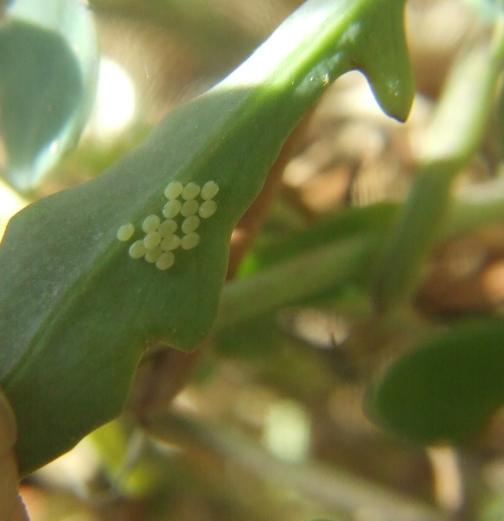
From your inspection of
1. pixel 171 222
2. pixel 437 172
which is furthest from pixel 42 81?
pixel 437 172

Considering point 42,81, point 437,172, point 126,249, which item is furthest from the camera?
point 437,172

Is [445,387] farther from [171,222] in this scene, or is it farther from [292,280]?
[171,222]

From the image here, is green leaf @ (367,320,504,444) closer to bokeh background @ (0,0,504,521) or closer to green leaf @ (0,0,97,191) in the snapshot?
bokeh background @ (0,0,504,521)

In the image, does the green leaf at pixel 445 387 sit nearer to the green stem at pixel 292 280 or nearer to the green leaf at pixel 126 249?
the green stem at pixel 292 280

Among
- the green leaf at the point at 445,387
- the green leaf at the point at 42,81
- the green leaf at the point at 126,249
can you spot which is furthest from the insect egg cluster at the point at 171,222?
the green leaf at the point at 445,387

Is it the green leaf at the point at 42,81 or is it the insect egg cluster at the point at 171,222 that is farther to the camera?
the green leaf at the point at 42,81

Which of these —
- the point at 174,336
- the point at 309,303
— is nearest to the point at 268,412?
the point at 309,303

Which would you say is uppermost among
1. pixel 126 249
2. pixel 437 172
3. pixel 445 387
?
pixel 437 172
